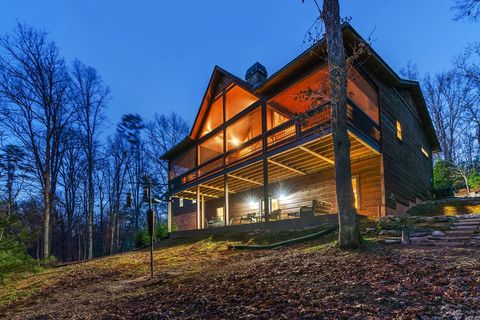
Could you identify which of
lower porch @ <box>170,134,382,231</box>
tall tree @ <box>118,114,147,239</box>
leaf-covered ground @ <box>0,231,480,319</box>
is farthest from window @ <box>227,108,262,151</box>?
tall tree @ <box>118,114,147,239</box>

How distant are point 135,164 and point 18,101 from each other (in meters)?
16.6

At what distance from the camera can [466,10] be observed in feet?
26.3

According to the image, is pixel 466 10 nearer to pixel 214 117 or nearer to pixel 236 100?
pixel 236 100

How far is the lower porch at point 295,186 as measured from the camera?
1215cm

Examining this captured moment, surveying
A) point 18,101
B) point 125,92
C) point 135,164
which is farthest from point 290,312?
point 125,92

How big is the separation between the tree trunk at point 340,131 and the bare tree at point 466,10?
3776 mm

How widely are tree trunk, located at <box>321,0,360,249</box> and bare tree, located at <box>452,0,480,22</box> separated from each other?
3.78m

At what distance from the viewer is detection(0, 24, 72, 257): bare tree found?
1527 cm

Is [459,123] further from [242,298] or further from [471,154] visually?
[242,298]

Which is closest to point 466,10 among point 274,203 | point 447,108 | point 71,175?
point 274,203

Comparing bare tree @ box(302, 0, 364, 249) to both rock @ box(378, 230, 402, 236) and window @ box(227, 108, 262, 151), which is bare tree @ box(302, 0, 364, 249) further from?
window @ box(227, 108, 262, 151)

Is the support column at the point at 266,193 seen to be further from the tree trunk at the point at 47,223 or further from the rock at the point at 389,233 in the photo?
the tree trunk at the point at 47,223

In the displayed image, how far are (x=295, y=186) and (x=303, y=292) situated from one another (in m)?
12.1

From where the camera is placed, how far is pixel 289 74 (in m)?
12.1
